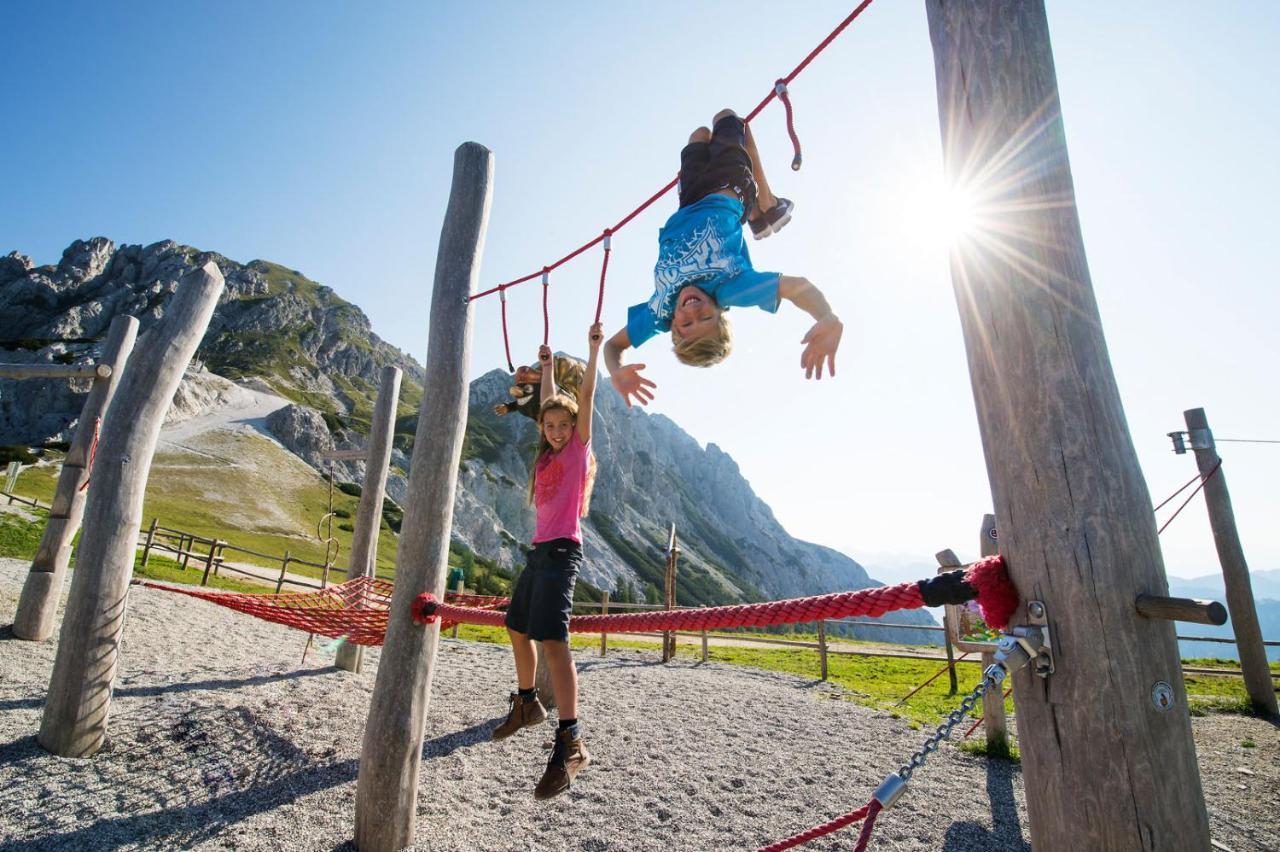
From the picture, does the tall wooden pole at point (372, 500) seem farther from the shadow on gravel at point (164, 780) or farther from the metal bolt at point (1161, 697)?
the metal bolt at point (1161, 697)

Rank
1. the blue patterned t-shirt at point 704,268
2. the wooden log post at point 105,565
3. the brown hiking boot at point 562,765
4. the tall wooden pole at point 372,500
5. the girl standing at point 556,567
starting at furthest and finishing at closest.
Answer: the tall wooden pole at point 372,500 → the wooden log post at point 105,565 → the girl standing at point 556,567 → the brown hiking boot at point 562,765 → the blue patterned t-shirt at point 704,268

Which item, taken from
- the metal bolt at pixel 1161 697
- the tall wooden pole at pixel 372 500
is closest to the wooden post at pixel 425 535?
the metal bolt at pixel 1161 697

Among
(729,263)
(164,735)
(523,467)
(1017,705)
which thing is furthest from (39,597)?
(523,467)

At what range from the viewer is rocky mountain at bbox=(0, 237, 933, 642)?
64750mm

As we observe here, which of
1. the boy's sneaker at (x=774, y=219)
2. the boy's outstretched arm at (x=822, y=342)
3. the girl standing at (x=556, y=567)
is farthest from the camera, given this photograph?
the boy's sneaker at (x=774, y=219)

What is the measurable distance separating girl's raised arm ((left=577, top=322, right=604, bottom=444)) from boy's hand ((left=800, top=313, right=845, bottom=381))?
129 cm

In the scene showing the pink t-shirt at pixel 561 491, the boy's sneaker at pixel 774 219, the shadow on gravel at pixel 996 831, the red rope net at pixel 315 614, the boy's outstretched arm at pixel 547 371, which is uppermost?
the boy's sneaker at pixel 774 219

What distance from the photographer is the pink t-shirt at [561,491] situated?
3.27 m

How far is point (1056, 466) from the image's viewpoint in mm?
1350

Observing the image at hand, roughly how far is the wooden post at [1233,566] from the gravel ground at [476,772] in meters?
0.55

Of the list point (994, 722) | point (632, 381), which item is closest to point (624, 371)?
point (632, 381)

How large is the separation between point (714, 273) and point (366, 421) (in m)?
93.4

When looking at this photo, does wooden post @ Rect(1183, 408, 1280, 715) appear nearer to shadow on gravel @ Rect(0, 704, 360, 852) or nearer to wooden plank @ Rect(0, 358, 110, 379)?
shadow on gravel @ Rect(0, 704, 360, 852)

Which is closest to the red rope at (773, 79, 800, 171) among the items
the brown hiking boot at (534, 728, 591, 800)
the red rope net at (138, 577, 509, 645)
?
the brown hiking boot at (534, 728, 591, 800)
